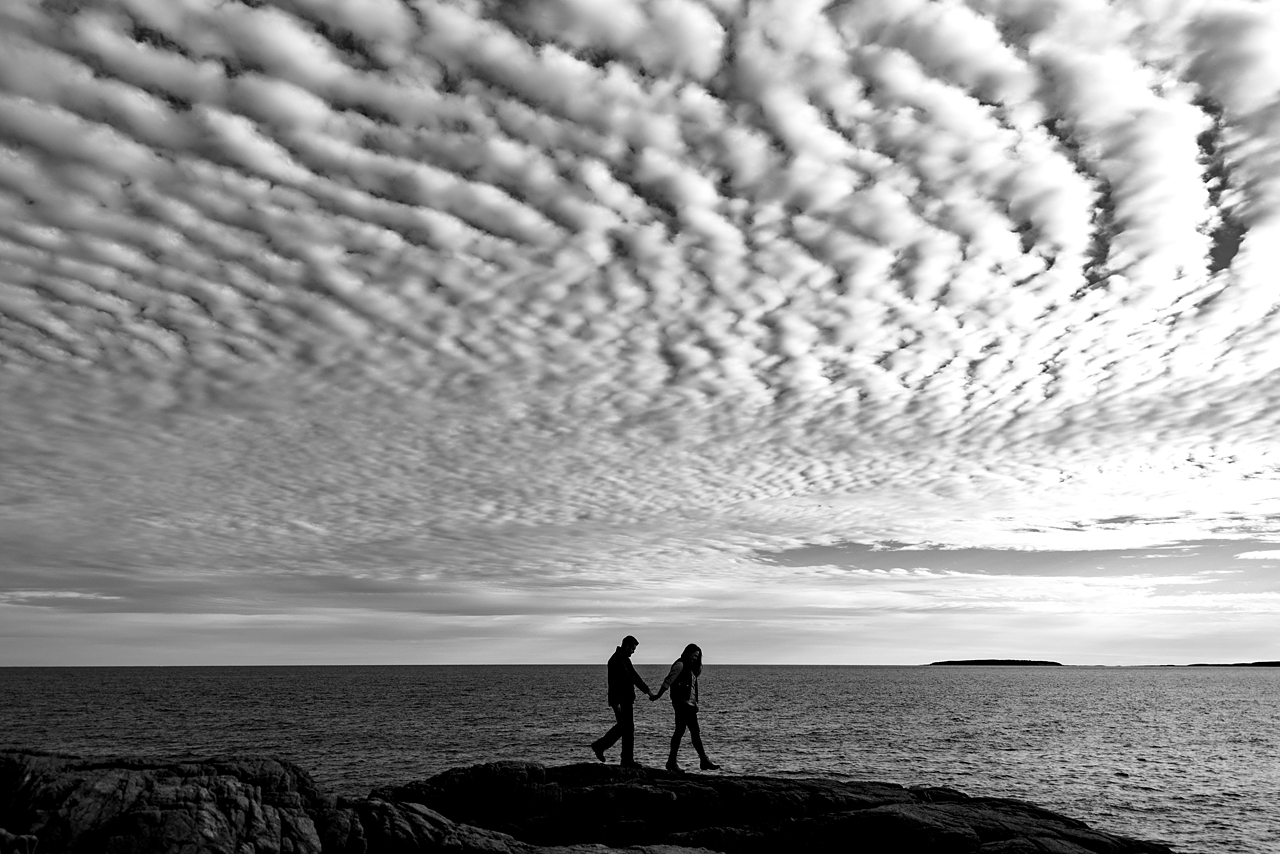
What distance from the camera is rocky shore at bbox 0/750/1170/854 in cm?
882

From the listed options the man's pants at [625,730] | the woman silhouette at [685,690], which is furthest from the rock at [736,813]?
the woman silhouette at [685,690]

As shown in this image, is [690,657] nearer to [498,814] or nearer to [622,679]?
[622,679]

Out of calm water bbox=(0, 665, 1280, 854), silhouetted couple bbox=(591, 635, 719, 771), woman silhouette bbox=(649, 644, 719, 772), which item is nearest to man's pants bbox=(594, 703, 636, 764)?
silhouetted couple bbox=(591, 635, 719, 771)

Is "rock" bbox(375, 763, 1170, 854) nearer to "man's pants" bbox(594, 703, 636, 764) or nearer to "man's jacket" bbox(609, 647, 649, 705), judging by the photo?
"man's pants" bbox(594, 703, 636, 764)

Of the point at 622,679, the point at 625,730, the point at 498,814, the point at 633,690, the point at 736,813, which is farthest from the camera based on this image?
the point at 625,730

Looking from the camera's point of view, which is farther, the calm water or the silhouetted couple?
the calm water

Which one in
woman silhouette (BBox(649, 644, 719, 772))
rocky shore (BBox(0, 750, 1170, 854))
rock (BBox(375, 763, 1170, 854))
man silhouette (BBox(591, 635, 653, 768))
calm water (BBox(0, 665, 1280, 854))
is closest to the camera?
rocky shore (BBox(0, 750, 1170, 854))

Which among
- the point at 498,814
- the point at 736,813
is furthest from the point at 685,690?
the point at 498,814

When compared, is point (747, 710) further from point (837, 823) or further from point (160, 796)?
point (160, 796)

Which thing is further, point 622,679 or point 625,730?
point 625,730

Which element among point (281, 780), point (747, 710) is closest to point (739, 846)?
point (281, 780)

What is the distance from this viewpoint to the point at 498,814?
14617 mm

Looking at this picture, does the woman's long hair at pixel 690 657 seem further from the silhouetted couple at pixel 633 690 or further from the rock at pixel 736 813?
the rock at pixel 736 813

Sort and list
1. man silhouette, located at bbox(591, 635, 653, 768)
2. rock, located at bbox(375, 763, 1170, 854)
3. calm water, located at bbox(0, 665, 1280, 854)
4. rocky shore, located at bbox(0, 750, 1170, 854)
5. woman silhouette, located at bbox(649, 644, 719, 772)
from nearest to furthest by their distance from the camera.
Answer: rocky shore, located at bbox(0, 750, 1170, 854) < rock, located at bbox(375, 763, 1170, 854) < man silhouette, located at bbox(591, 635, 653, 768) < woman silhouette, located at bbox(649, 644, 719, 772) < calm water, located at bbox(0, 665, 1280, 854)
